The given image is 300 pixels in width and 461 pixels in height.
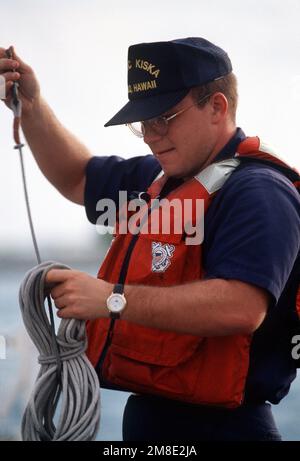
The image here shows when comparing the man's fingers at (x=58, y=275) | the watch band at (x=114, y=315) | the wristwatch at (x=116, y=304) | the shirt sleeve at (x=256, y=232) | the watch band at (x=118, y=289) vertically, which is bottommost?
the watch band at (x=114, y=315)

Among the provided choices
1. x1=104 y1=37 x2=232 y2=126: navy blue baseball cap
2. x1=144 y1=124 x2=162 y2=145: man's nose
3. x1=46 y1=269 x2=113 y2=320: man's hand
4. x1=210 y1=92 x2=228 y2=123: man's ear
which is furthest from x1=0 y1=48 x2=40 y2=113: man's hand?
x1=46 y1=269 x2=113 y2=320: man's hand

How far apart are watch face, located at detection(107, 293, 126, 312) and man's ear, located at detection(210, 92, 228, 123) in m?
0.82

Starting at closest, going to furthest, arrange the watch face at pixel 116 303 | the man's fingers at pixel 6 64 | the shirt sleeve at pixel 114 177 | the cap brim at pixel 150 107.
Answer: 1. the watch face at pixel 116 303
2. the cap brim at pixel 150 107
3. the man's fingers at pixel 6 64
4. the shirt sleeve at pixel 114 177

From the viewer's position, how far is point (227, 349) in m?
2.84

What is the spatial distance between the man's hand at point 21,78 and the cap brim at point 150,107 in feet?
1.35

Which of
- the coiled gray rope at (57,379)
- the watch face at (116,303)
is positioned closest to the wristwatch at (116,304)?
the watch face at (116,303)

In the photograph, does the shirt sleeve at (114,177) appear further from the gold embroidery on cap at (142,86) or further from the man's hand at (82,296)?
the man's hand at (82,296)

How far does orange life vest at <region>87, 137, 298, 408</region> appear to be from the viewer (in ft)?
9.25

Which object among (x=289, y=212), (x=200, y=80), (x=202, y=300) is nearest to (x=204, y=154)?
(x=200, y=80)

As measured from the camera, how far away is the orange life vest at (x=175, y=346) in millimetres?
2820

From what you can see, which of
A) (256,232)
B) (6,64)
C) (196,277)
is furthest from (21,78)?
(256,232)

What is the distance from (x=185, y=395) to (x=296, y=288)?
0.55 m

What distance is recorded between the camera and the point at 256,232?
269 centimetres

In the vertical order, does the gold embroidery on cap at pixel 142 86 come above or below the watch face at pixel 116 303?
above
